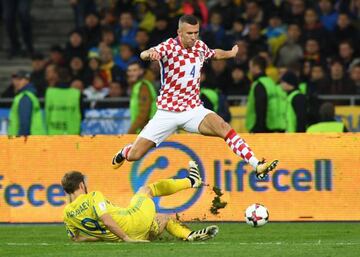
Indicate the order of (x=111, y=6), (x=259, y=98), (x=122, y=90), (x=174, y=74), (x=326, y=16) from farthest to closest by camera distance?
(x=111, y=6), (x=326, y=16), (x=122, y=90), (x=259, y=98), (x=174, y=74)

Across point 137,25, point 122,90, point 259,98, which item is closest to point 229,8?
point 137,25

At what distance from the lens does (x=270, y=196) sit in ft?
58.1

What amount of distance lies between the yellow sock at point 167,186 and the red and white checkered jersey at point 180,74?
93cm

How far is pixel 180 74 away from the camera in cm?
1555

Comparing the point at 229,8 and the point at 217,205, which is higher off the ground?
the point at 229,8

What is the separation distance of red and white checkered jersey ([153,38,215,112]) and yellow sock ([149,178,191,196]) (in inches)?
36.6

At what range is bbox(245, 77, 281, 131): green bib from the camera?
20859mm

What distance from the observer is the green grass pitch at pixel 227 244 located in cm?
1351

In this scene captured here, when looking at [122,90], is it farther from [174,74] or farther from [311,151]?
[174,74]

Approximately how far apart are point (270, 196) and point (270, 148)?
64 cm

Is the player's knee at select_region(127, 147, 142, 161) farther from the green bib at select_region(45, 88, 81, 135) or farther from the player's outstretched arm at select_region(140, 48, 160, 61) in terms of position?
the green bib at select_region(45, 88, 81, 135)

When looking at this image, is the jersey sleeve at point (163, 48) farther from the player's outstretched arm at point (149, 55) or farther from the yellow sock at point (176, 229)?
the yellow sock at point (176, 229)

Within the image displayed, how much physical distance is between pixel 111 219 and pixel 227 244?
1309 millimetres

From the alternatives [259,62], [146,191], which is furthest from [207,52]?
[259,62]
